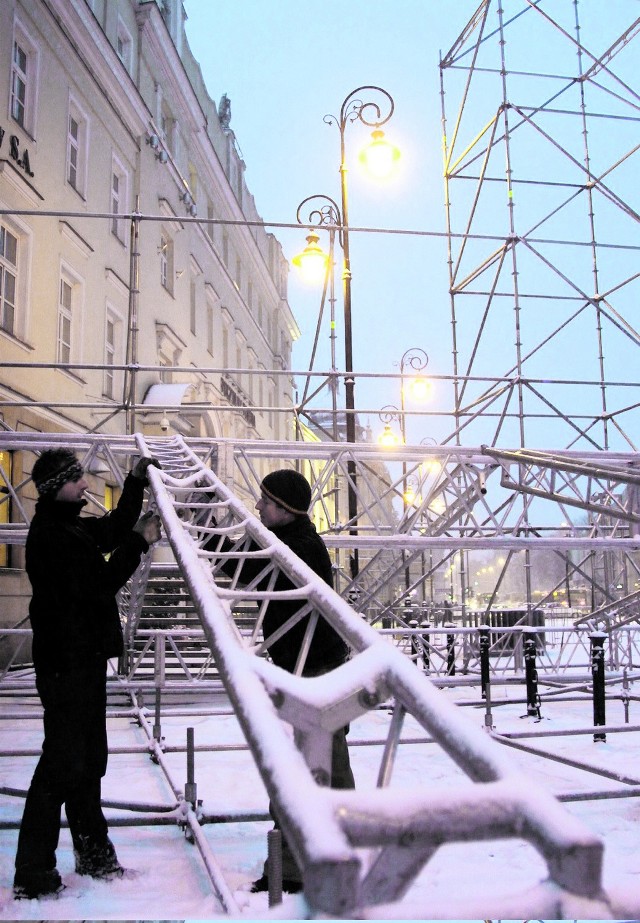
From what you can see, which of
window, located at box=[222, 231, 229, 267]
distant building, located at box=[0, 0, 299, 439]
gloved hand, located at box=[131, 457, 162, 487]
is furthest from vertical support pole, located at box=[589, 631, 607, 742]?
window, located at box=[222, 231, 229, 267]

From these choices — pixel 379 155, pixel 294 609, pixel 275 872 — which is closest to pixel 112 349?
pixel 379 155

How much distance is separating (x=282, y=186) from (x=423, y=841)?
564 feet

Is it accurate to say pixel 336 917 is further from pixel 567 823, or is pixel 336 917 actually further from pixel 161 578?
pixel 161 578

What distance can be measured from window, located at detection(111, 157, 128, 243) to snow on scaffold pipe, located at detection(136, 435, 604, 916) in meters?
16.7

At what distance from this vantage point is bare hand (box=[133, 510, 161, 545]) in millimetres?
4281

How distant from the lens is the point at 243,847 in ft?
15.8

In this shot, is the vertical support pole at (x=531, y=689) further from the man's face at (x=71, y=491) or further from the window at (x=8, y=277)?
the window at (x=8, y=277)

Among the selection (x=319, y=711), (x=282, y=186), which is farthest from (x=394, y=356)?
(x=319, y=711)

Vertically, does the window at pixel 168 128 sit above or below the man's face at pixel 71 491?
above

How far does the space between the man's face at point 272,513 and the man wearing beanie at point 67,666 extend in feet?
2.08

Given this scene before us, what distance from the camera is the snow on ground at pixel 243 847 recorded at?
1616 millimetres

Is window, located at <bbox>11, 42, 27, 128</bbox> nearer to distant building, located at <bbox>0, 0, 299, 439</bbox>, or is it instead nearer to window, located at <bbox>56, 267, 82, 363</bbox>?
distant building, located at <bbox>0, 0, 299, 439</bbox>

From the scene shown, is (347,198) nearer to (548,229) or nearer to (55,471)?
(55,471)

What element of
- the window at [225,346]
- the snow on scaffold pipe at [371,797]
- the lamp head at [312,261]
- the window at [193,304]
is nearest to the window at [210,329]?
the window at [225,346]
